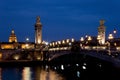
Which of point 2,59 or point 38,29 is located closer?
point 2,59

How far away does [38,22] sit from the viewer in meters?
153

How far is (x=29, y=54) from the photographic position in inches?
4956

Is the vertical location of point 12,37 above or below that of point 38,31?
below

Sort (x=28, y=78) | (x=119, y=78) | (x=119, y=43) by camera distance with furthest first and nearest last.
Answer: (x=119, y=43) → (x=28, y=78) → (x=119, y=78)

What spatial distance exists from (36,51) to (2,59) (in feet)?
35.6

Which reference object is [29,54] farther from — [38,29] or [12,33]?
[12,33]

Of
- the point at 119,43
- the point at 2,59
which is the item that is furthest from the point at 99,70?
the point at 2,59

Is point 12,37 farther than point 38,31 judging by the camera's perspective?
Yes

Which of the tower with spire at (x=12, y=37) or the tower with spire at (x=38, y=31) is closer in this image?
the tower with spire at (x=38, y=31)

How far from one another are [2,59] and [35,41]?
32.9 meters

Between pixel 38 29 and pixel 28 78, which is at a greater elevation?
pixel 38 29

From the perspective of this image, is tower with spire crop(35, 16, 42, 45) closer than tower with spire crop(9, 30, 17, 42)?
Yes

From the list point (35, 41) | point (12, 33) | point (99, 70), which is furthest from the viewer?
point (12, 33)

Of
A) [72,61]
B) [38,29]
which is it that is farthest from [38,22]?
[72,61]
